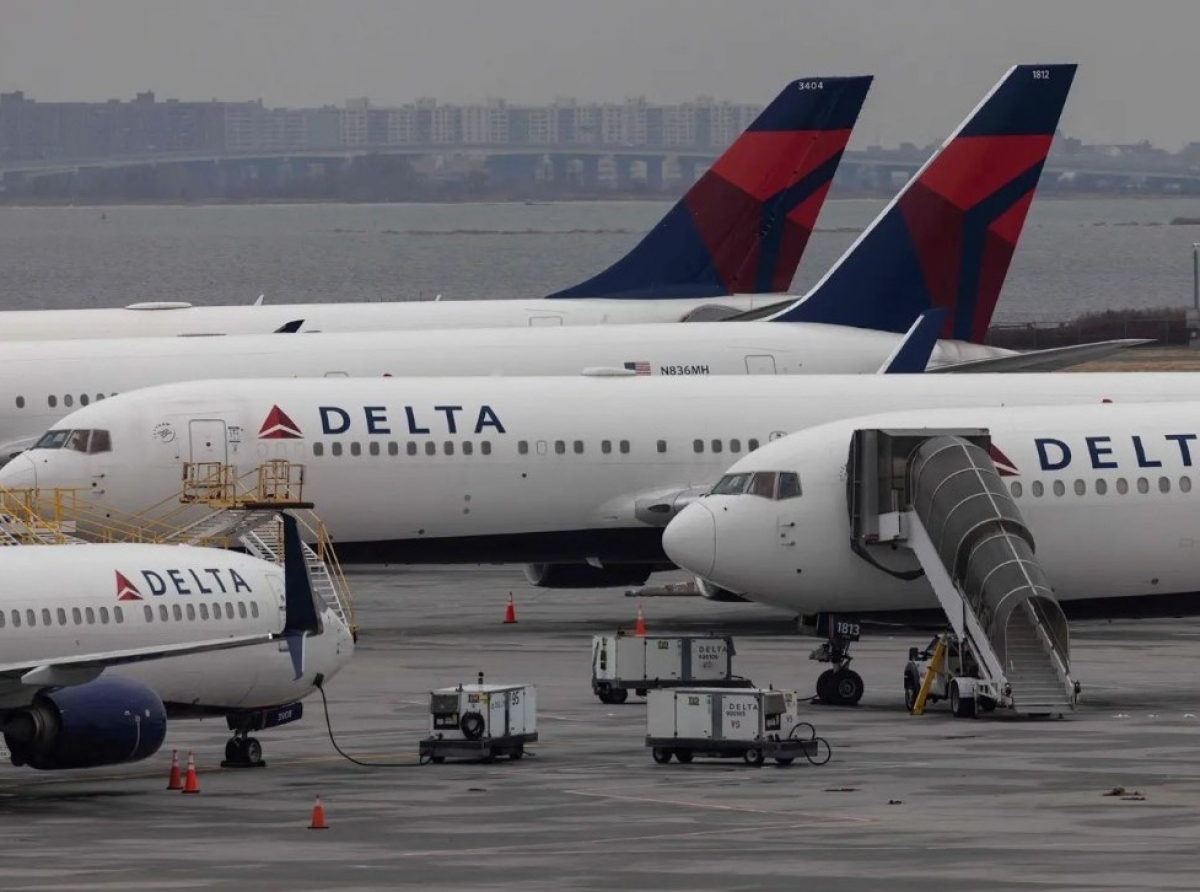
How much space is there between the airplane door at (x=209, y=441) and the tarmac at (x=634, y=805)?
636 cm

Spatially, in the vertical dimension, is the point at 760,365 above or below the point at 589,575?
above

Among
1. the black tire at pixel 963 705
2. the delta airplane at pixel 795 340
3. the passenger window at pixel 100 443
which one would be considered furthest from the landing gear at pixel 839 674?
the delta airplane at pixel 795 340

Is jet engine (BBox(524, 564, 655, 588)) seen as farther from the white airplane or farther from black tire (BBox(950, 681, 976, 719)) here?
black tire (BBox(950, 681, 976, 719))

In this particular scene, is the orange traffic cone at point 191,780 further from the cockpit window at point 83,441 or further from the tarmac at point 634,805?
the cockpit window at point 83,441

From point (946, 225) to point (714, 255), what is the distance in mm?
12667

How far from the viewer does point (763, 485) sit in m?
48.8

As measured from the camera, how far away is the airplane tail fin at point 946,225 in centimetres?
7131

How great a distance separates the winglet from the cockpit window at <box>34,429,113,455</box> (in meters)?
18.5

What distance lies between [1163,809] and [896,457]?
1371 cm

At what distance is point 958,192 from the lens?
7138cm

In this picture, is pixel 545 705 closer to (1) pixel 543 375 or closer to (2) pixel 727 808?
(2) pixel 727 808

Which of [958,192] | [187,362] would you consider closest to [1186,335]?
[958,192]

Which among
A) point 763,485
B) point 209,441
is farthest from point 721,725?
point 209,441

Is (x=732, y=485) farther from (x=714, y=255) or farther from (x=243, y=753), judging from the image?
(x=714, y=255)
